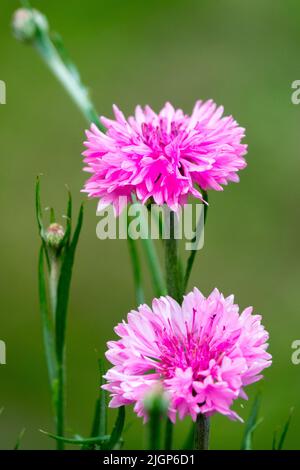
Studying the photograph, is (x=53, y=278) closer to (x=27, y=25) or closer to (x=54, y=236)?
(x=54, y=236)

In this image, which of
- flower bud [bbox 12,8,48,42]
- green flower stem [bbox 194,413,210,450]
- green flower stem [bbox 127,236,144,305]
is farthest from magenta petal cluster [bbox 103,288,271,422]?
flower bud [bbox 12,8,48,42]

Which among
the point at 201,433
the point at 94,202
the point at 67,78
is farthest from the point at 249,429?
the point at 94,202

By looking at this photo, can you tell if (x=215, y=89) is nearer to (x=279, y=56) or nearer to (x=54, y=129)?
(x=279, y=56)

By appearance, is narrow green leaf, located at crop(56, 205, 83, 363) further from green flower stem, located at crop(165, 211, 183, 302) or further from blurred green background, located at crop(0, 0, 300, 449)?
blurred green background, located at crop(0, 0, 300, 449)

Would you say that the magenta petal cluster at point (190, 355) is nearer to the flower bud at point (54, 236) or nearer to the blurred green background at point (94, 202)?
the flower bud at point (54, 236)

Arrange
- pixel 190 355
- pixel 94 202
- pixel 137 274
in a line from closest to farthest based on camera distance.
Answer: pixel 190 355
pixel 137 274
pixel 94 202

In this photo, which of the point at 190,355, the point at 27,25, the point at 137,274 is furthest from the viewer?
the point at 27,25
